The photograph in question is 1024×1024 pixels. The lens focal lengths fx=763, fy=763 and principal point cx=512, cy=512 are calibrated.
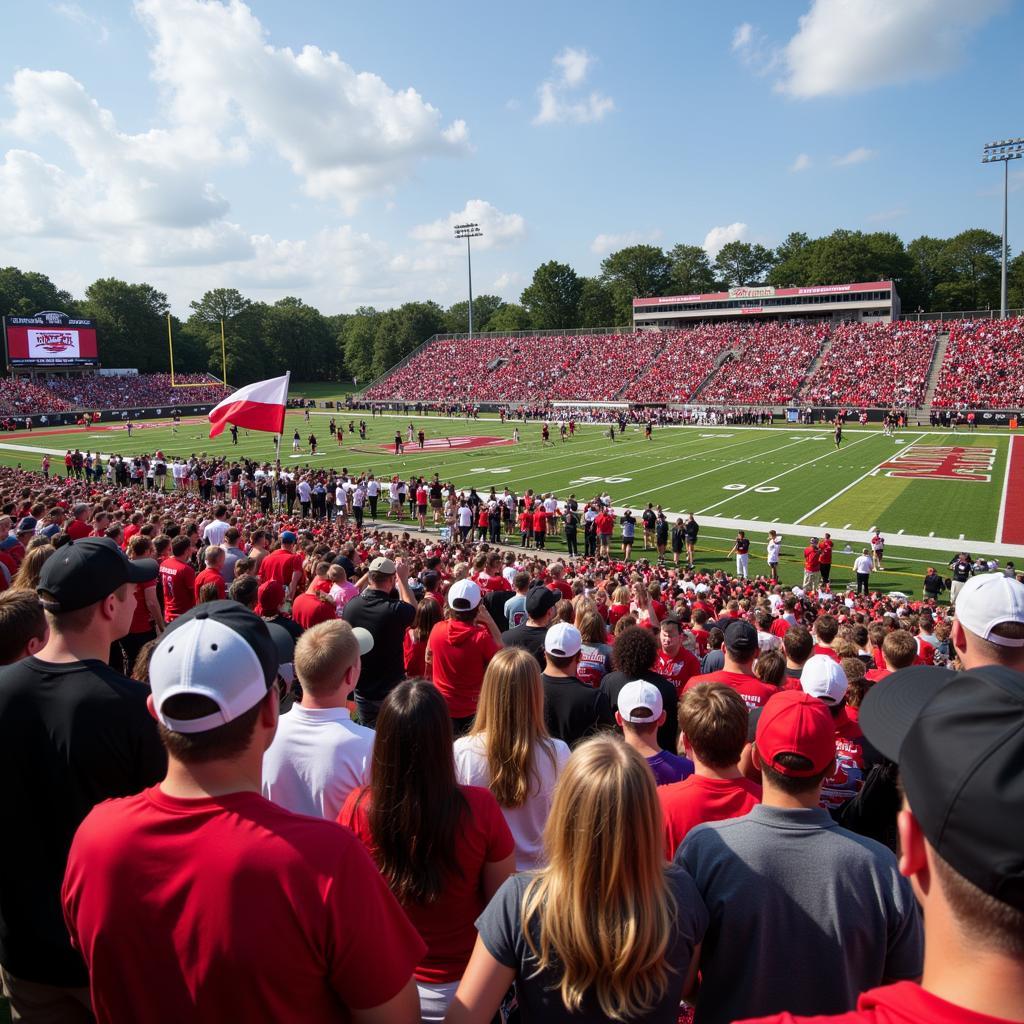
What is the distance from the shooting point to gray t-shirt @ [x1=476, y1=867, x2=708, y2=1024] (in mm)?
2174

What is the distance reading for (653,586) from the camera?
11.4 meters

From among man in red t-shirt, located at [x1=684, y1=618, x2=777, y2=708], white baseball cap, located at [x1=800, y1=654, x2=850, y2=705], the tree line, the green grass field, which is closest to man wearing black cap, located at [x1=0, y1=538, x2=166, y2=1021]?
white baseball cap, located at [x1=800, y1=654, x2=850, y2=705]

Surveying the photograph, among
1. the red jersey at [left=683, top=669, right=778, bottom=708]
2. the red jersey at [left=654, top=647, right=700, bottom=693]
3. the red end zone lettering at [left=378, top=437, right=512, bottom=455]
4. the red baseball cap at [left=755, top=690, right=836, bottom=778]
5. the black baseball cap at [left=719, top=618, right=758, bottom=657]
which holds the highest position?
the red end zone lettering at [left=378, top=437, right=512, bottom=455]

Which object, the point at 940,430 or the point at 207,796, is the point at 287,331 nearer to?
the point at 940,430

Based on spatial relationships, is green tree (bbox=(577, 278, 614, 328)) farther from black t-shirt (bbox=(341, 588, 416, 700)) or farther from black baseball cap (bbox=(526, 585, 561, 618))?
black t-shirt (bbox=(341, 588, 416, 700))

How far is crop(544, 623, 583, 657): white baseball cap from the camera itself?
4910mm

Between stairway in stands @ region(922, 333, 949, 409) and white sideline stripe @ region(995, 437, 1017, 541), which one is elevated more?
stairway in stands @ region(922, 333, 949, 409)

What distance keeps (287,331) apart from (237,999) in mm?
127020

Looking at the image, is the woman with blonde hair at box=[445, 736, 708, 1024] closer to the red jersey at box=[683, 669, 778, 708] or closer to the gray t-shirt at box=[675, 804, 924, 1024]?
the gray t-shirt at box=[675, 804, 924, 1024]

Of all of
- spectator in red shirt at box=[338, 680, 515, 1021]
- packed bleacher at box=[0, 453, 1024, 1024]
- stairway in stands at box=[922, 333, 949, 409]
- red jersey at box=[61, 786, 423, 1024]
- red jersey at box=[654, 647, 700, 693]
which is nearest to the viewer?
packed bleacher at box=[0, 453, 1024, 1024]

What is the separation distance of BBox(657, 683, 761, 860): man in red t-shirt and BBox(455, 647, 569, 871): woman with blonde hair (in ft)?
1.73

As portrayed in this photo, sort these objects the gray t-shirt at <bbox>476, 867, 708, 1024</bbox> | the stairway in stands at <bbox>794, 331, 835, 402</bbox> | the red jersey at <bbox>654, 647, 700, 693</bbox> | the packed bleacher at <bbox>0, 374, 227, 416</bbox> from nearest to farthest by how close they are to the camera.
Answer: the gray t-shirt at <bbox>476, 867, 708, 1024</bbox>, the red jersey at <bbox>654, 647, 700, 693</bbox>, the stairway in stands at <bbox>794, 331, 835, 402</bbox>, the packed bleacher at <bbox>0, 374, 227, 416</bbox>

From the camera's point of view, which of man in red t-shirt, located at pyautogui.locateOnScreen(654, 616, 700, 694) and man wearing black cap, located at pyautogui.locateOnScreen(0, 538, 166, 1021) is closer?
man wearing black cap, located at pyautogui.locateOnScreen(0, 538, 166, 1021)

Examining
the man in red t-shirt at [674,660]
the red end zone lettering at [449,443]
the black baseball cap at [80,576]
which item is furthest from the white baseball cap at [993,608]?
the red end zone lettering at [449,443]
